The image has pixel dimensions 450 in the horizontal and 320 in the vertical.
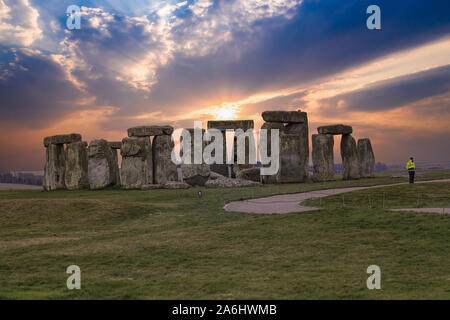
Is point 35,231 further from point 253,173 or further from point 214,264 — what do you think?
point 253,173

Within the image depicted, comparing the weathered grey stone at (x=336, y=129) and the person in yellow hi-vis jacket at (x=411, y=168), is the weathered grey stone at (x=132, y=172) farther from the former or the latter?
the person in yellow hi-vis jacket at (x=411, y=168)

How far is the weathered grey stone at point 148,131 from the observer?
2700 cm

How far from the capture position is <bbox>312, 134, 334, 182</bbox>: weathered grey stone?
27281 millimetres

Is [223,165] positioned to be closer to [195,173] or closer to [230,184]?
[195,173]

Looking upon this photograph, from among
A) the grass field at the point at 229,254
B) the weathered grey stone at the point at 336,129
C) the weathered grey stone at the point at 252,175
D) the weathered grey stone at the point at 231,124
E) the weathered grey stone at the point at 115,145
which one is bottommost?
the grass field at the point at 229,254

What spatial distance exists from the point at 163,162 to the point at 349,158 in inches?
508

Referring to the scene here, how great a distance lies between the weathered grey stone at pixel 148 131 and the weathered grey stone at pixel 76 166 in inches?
147

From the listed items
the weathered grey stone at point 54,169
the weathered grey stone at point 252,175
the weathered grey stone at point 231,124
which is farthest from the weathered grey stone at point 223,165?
the weathered grey stone at point 54,169

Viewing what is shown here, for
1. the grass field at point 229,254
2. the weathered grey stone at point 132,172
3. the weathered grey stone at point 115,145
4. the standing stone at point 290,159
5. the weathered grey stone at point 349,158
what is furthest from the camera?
the weathered grey stone at point 115,145

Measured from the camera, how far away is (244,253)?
7840 millimetres

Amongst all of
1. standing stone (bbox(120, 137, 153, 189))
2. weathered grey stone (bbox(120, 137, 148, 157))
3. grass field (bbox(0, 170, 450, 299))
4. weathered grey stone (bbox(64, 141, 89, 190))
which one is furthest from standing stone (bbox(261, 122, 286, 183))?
grass field (bbox(0, 170, 450, 299))

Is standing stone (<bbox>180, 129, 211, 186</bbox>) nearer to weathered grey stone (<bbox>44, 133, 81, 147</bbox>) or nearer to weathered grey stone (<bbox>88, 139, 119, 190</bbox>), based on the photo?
weathered grey stone (<bbox>88, 139, 119, 190</bbox>)

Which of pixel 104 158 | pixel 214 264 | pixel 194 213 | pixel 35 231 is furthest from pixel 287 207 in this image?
pixel 104 158
